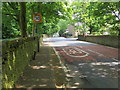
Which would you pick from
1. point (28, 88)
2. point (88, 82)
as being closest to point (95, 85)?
point (88, 82)

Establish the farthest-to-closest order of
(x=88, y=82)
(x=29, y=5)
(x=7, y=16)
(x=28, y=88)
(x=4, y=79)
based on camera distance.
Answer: (x=7, y=16), (x=29, y=5), (x=88, y=82), (x=28, y=88), (x=4, y=79)

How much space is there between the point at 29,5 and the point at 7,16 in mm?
4553

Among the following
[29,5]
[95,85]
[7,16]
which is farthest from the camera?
[7,16]

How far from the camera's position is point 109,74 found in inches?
223

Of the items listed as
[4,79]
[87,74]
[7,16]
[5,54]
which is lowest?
[87,74]

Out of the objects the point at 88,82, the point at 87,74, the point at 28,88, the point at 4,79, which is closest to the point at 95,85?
the point at 88,82

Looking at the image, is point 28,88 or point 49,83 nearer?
point 28,88

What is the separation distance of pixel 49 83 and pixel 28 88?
31.3 inches

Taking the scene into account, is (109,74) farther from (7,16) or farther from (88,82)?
(7,16)

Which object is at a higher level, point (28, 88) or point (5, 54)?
point (5, 54)

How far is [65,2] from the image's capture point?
14914mm

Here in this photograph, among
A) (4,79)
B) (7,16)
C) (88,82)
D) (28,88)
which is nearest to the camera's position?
(4,79)

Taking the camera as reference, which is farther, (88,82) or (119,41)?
(119,41)

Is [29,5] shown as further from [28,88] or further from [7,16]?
[28,88]
